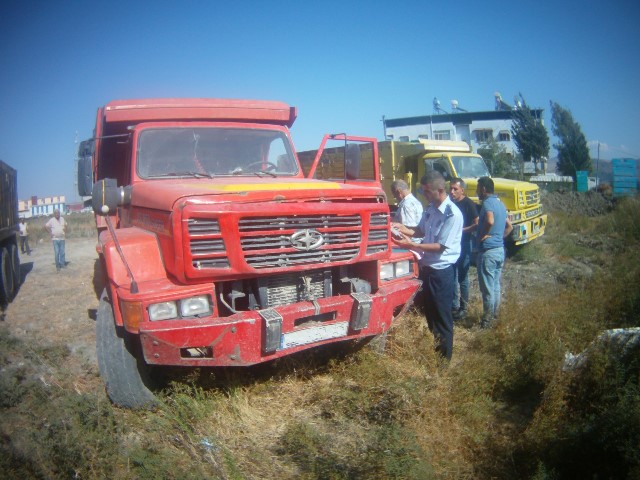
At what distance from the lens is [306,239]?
345 cm

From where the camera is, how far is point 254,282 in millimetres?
3590

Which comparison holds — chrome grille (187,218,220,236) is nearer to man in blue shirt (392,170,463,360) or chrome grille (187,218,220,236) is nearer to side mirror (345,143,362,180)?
man in blue shirt (392,170,463,360)

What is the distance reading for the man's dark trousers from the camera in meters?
4.29

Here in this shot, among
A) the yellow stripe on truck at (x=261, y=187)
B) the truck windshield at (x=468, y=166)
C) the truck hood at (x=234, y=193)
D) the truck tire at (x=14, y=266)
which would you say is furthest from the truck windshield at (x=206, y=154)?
the truck windshield at (x=468, y=166)

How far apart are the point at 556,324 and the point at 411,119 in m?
32.1

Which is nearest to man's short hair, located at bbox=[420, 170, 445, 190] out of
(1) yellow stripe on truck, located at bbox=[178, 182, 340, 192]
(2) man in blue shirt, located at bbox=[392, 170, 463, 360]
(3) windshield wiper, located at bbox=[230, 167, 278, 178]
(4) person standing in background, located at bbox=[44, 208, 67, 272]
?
(2) man in blue shirt, located at bbox=[392, 170, 463, 360]

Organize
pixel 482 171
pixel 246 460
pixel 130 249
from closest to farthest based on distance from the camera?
pixel 246 460 → pixel 130 249 → pixel 482 171

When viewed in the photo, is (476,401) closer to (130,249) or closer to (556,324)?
(556,324)

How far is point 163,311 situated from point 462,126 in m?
34.3

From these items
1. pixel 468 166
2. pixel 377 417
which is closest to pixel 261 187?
pixel 377 417

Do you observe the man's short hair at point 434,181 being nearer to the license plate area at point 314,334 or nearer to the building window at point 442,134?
the license plate area at point 314,334

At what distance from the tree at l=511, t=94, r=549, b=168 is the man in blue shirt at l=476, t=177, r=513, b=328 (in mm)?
27214

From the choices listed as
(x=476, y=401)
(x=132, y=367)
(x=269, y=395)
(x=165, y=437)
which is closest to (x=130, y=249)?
(x=132, y=367)

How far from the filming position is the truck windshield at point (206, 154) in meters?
4.55
